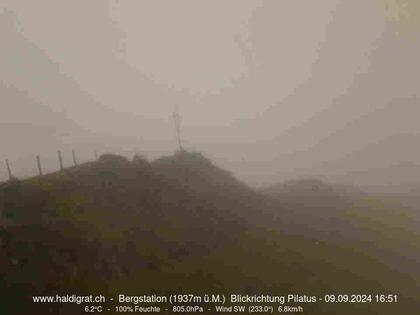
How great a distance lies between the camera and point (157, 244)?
152 feet

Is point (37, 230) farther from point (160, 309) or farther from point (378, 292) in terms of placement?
point (378, 292)

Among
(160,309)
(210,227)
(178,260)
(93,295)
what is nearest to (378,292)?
(210,227)

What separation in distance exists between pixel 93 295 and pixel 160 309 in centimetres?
568

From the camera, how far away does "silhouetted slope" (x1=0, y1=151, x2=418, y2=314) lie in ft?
124

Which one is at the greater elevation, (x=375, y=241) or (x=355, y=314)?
(x=375, y=241)

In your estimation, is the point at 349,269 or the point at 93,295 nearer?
the point at 93,295

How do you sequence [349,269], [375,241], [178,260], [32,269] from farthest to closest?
1. [375,241]
2. [349,269]
3. [178,260]
4. [32,269]

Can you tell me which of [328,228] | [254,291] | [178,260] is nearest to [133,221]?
[178,260]

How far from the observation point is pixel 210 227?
53781mm

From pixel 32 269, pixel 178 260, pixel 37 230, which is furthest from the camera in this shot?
pixel 178 260

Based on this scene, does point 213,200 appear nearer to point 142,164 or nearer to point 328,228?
point 142,164

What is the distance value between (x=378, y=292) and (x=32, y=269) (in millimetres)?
39668

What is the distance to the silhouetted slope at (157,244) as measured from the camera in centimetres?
3769

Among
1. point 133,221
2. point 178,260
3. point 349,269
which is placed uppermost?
point 133,221
